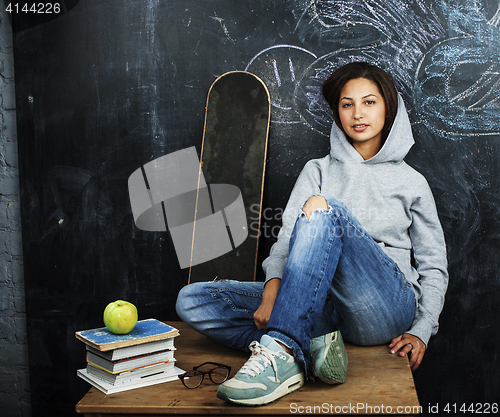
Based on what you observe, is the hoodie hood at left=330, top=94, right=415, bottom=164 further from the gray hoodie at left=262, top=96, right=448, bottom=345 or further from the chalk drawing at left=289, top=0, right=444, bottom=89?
the chalk drawing at left=289, top=0, right=444, bottom=89

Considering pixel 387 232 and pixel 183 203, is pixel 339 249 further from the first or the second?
pixel 183 203

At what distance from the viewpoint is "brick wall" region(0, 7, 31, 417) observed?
2.18 metres

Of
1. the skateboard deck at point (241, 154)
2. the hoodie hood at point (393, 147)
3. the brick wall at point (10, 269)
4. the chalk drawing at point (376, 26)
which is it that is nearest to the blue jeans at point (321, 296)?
the skateboard deck at point (241, 154)

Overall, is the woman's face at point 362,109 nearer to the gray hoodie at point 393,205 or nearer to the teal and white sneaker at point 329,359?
the gray hoodie at point 393,205

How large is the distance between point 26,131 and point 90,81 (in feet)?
1.27

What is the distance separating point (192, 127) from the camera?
2107mm

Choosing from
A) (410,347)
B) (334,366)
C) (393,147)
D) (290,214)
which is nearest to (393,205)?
(393,147)

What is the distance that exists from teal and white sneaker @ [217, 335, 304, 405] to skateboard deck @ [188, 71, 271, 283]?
81cm

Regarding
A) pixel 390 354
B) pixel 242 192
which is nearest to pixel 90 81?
pixel 242 192

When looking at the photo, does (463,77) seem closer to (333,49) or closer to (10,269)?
(333,49)

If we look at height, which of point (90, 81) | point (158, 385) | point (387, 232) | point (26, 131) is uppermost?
point (90, 81)

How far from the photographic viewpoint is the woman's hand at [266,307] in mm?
1378

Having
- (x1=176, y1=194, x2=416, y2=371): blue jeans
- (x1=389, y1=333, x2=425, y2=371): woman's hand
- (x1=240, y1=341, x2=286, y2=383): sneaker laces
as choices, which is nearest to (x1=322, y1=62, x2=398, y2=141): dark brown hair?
(x1=176, y1=194, x2=416, y2=371): blue jeans

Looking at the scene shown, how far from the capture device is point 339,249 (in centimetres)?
125
